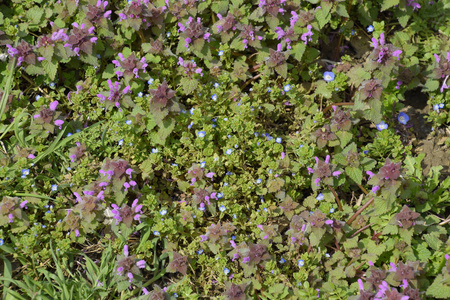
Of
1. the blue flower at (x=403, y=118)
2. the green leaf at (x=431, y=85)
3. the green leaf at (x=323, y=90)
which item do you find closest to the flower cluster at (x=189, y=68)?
the green leaf at (x=323, y=90)

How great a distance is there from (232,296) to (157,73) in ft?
8.38

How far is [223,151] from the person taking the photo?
200 inches

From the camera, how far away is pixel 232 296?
167 inches

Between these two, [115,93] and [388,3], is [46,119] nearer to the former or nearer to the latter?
[115,93]

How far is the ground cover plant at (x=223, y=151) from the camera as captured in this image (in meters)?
4.49

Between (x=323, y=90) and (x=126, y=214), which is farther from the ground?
(x=323, y=90)

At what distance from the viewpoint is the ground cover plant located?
4492 millimetres

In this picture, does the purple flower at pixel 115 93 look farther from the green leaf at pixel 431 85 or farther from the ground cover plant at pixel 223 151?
the green leaf at pixel 431 85

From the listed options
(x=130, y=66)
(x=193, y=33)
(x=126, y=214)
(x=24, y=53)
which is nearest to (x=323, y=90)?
(x=193, y=33)

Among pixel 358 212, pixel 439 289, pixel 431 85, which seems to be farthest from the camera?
pixel 431 85

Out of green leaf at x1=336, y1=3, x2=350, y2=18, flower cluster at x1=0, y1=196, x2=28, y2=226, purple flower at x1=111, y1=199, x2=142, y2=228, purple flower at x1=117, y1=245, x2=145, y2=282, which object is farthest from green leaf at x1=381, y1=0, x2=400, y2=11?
flower cluster at x1=0, y1=196, x2=28, y2=226

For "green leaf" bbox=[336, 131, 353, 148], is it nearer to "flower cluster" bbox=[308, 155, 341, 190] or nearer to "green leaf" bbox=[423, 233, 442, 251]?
"flower cluster" bbox=[308, 155, 341, 190]

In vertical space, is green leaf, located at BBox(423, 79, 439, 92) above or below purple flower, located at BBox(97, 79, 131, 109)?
above

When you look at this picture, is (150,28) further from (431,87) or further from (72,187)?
(431,87)
